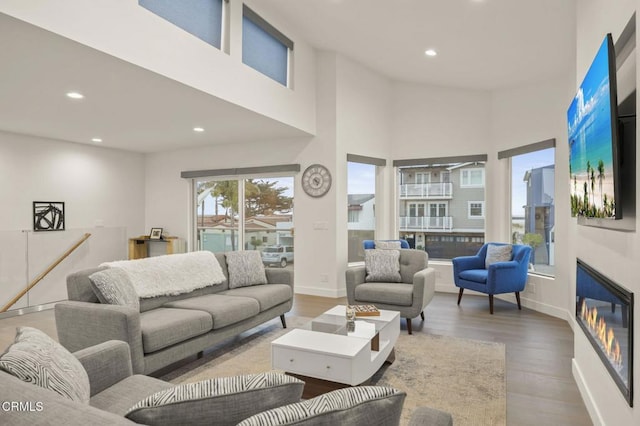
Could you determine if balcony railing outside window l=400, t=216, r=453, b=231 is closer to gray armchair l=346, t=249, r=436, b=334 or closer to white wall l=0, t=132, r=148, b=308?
gray armchair l=346, t=249, r=436, b=334

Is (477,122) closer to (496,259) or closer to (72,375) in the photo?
(496,259)

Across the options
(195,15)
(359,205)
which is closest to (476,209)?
(359,205)

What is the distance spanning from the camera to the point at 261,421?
0.87 m

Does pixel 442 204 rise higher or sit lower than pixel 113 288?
higher

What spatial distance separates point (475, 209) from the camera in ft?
21.0

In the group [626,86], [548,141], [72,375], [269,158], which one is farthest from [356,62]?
[72,375]

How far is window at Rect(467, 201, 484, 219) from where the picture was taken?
20.9 ft

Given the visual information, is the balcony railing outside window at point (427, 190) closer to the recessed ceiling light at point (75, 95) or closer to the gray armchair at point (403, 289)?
the gray armchair at point (403, 289)

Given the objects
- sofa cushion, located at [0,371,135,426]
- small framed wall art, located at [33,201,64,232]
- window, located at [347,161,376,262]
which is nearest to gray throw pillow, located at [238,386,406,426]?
sofa cushion, located at [0,371,135,426]

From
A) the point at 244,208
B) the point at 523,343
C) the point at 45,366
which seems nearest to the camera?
the point at 45,366

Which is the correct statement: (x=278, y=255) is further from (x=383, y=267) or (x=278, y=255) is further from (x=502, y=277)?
(x=502, y=277)

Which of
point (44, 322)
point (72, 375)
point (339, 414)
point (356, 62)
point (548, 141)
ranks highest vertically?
point (356, 62)

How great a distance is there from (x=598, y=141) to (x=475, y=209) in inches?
182

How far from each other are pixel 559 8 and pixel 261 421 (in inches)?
167
